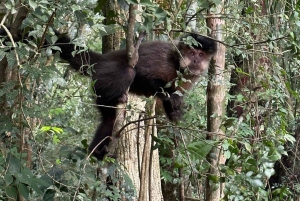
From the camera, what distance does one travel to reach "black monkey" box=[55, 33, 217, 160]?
368 centimetres

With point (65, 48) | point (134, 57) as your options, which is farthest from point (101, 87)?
point (134, 57)

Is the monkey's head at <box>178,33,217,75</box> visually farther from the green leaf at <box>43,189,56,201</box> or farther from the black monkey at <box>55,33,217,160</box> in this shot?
the green leaf at <box>43,189,56,201</box>

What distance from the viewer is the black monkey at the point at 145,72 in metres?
3.68

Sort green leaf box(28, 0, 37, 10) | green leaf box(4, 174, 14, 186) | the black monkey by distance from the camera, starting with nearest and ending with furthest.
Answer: green leaf box(28, 0, 37, 10), green leaf box(4, 174, 14, 186), the black monkey

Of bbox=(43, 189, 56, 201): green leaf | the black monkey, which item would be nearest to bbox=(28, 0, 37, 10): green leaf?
bbox=(43, 189, 56, 201): green leaf

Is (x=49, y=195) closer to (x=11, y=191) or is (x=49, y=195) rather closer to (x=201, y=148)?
(x=11, y=191)

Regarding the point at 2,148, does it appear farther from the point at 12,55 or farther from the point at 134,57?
the point at 134,57

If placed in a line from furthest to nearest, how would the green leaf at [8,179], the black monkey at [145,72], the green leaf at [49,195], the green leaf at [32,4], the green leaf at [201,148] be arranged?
the black monkey at [145,72] < the green leaf at [201,148] < the green leaf at [49,195] < the green leaf at [8,179] < the green leaf at [32,4]

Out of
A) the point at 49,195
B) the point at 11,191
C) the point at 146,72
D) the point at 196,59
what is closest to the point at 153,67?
the point at 146,72

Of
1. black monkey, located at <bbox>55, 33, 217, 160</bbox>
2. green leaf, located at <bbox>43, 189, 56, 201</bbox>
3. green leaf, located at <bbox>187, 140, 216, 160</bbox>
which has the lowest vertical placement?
green leaf, located at <bbox>43, 189, 56, 201</bbox>

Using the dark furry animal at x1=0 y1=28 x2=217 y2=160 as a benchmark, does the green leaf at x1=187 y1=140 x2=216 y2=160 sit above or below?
below

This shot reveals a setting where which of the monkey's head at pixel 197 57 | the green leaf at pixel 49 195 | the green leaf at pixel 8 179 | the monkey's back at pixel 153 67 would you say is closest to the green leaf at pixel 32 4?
the green leaf at pixel 8 179

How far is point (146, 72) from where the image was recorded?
13.3ft

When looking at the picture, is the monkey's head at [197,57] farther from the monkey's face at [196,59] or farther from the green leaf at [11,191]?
the green leaf at [11,191]
